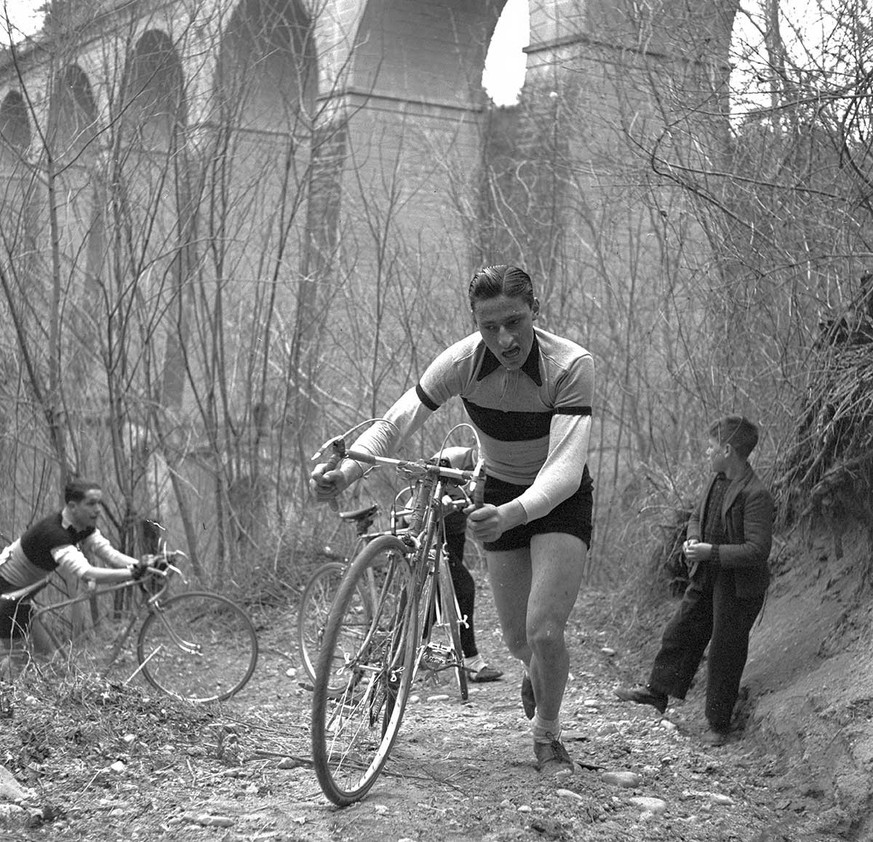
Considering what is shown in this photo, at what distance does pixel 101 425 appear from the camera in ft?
34.4

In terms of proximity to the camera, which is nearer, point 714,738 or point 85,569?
point 714,738

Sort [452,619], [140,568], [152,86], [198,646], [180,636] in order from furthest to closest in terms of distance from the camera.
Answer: [152,86]
[180,636]
[198,646]
[140,568]
[452,619]

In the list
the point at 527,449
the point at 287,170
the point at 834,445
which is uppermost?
the point at 287,170

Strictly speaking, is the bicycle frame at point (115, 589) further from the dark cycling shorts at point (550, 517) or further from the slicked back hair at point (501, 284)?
the slicked back hair at point (501, 284)

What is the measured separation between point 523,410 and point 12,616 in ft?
14.9

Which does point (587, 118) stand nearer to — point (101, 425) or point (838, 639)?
point (101, 425)

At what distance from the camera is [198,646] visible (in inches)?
328

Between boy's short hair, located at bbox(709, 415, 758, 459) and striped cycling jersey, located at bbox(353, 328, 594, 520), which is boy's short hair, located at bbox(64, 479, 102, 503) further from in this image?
boy's short hair, located at bbox(709, 415, 758, 459)

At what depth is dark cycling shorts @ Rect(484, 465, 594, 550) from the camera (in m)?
4.98

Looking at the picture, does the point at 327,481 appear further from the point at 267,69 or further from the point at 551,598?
the point at 267,69

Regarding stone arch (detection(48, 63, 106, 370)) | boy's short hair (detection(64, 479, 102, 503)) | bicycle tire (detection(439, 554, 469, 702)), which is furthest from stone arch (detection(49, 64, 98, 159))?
bicycle tire (detection(439, 554, 469, 702))

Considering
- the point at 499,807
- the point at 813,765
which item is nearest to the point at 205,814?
the point at 499,807

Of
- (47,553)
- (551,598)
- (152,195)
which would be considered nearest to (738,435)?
(551,598)

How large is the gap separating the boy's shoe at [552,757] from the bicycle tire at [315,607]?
2.98 meters
